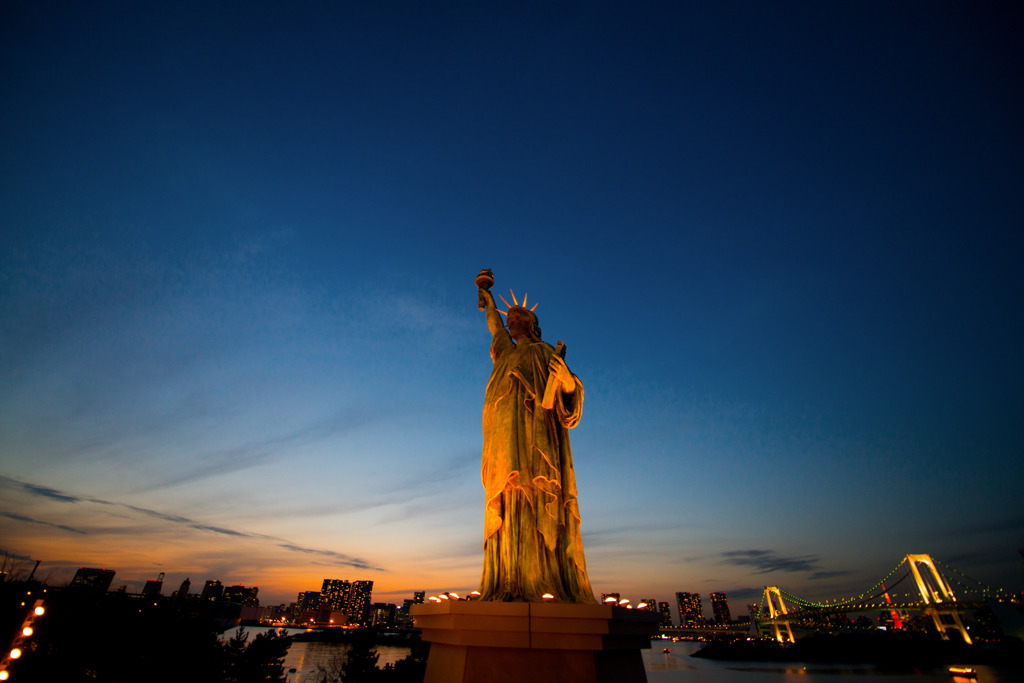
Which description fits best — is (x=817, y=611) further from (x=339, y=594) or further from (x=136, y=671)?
(x=339, y=594)

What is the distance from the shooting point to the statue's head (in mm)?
6738

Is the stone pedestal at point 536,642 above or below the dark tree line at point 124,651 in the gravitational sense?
above

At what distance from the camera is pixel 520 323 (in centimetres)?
674

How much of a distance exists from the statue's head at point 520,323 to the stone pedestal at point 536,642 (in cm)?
378

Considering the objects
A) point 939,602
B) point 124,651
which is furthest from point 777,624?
point 124,651

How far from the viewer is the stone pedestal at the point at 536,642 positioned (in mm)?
3656

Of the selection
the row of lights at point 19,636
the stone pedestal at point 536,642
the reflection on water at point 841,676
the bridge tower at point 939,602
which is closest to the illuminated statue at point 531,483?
the stone pedestal at point 536,642

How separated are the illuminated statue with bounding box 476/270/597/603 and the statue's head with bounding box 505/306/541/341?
23.0 inches

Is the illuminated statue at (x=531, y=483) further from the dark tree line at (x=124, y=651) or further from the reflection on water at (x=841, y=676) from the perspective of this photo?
the reflection on water at (x=841, y=676)

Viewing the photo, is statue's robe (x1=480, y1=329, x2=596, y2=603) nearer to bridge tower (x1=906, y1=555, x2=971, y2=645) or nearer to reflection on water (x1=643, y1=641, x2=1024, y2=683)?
reflection on water (x1=643, y1=641, x2=1024, y2=683)

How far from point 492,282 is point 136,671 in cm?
1534

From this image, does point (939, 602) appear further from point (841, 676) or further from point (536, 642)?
point (536, 642)

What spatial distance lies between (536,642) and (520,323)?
4.16 meters

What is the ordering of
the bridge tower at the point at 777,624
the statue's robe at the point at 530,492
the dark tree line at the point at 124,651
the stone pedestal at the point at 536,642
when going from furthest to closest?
1. the bridge tower at the point at 777,624
2. the dark tree line at the point at 124,651
3. the statue's robe at the point at 530,492
4. the stone pedestal at the point at 536,642
